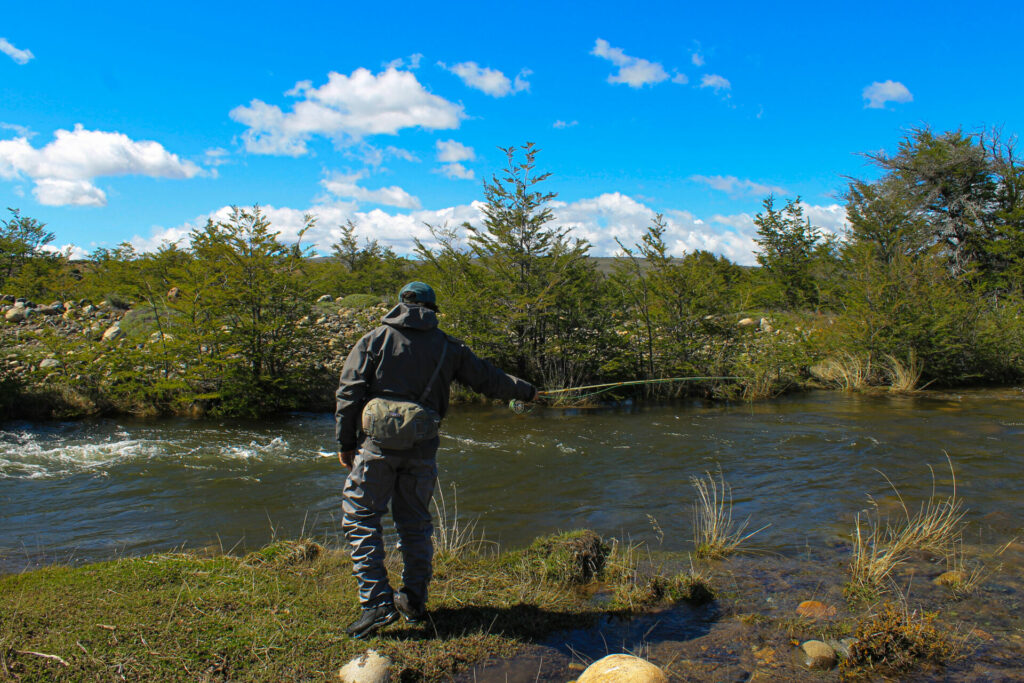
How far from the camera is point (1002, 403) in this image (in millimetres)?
14266

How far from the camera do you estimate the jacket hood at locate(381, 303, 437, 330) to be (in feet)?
13.9

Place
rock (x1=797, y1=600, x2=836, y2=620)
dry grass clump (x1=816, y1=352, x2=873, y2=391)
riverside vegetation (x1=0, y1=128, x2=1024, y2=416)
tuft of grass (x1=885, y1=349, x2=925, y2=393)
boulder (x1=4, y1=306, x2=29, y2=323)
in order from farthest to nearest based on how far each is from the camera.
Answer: boulder (x1=4, y1=306, x2=29, y2=323)
dry grass clump (x1=816, y1=352, x2=873, y2=391)
tuft of grass (x1=885, y1=349, x2=925, y2=393)
riverside vegetation (x1=0, y1=128, x2=1024, y2=416)
rock (x1=797, y1=600, x2=836, y2=620)

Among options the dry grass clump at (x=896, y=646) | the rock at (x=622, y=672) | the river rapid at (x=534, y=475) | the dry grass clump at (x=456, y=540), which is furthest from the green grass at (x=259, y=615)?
the river rapid at (x=534, y=475)

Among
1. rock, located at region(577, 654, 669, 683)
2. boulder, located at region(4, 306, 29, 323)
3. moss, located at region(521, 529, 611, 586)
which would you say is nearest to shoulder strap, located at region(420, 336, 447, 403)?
moss, located at region(521, 529, 611, 586)

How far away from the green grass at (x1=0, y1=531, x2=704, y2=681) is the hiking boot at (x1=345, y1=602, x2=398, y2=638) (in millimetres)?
61

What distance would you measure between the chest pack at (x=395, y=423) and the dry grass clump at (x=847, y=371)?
1561 centimetres

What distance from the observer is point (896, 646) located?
12.7 feet

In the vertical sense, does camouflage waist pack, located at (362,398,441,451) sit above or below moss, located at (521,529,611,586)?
above

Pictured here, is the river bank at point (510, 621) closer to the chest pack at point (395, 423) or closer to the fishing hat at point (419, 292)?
the chest pack at point (395, 423)

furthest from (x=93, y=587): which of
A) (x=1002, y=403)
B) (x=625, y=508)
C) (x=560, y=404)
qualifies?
(x=1002, y=403)

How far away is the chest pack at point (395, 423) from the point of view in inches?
159

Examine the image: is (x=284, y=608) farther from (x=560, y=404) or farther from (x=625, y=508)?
(x=560, y=404)

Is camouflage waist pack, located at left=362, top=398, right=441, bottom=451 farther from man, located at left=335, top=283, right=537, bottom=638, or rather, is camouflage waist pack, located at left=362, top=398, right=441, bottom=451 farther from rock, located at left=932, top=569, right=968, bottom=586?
rock, located at left=932, top=569, right=968, bottom=586

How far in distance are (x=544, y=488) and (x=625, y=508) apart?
4.27 ft
